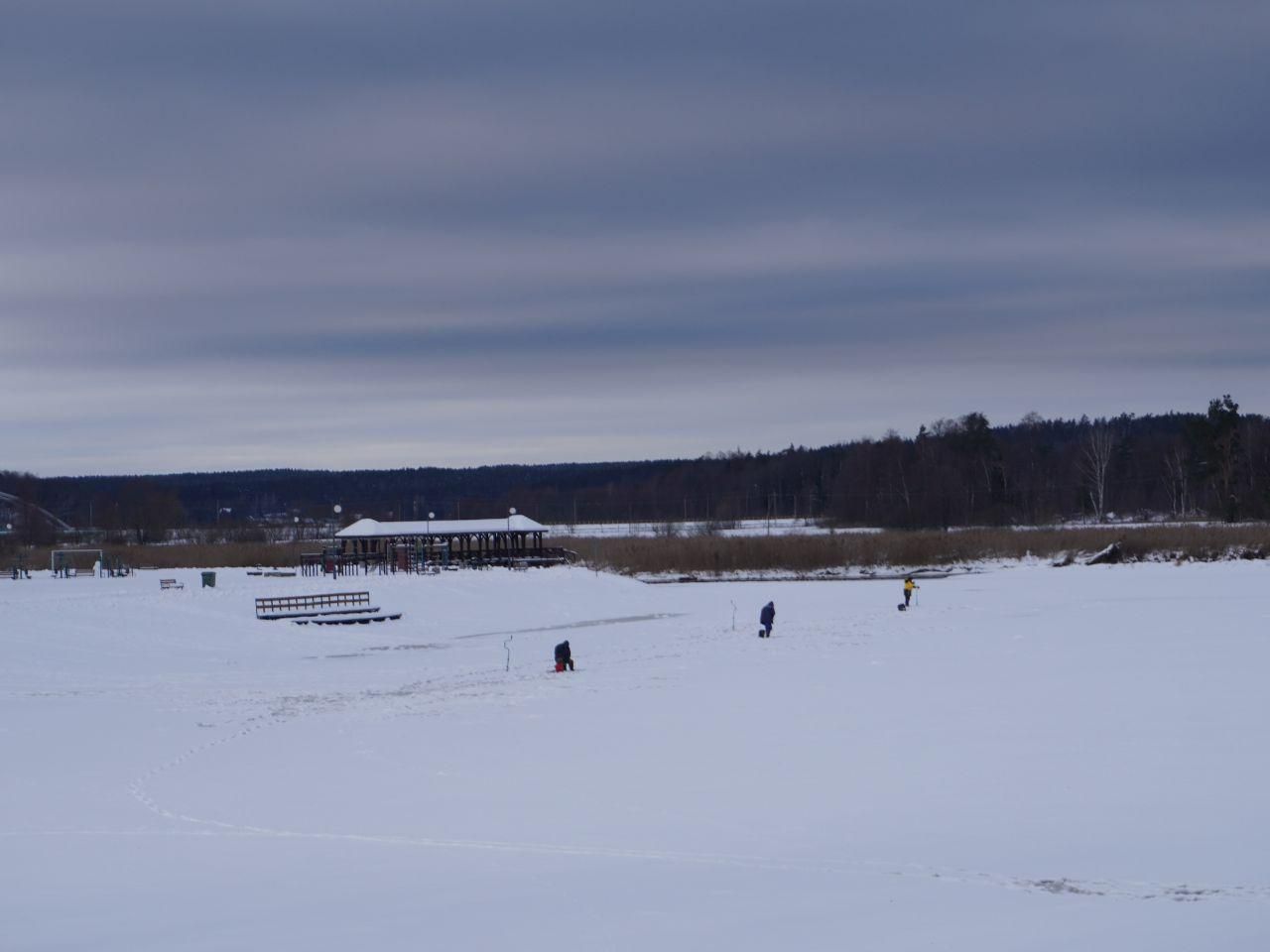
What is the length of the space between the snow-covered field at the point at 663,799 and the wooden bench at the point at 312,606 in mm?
8131

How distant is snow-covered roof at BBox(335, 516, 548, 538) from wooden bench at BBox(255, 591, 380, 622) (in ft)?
63.3

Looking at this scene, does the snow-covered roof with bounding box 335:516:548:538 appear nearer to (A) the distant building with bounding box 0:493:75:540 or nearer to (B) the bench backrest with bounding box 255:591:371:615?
(B) the bench backrest with bounding box 255:591:371:615

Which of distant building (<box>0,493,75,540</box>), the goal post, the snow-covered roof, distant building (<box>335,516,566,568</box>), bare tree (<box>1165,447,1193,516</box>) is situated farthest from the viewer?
bare tree (<box>1165,447,1193,516</box>)

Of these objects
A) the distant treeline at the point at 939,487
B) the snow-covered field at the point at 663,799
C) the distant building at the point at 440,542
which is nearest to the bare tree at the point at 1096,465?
the distant treeline at the point at 939,487

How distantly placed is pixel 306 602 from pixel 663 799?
89.6 feet

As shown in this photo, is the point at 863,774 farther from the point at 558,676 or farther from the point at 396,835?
the point at 558,676

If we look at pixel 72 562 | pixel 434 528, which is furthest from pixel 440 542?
pixel 72 562

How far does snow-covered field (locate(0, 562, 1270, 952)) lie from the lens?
28.8 feet

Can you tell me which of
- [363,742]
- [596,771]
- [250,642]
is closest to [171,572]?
[250,642]

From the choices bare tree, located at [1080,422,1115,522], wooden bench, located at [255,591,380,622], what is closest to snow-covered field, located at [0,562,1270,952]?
wooden bench, located at [255,591,380,622]

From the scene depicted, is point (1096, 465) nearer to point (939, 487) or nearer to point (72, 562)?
point (939, 487)

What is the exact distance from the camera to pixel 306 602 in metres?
38.2

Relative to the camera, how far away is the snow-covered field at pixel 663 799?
8.77 metres

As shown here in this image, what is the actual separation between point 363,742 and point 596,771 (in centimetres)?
400
